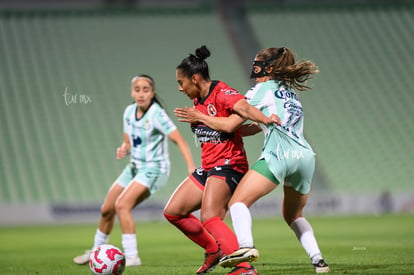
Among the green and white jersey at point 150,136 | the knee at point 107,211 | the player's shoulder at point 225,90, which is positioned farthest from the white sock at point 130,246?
the player's shoulder at point 225,90

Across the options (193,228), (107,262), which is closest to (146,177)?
(193,228)

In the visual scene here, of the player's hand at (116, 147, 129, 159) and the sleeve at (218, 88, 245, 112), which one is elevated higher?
the player's hand at (116, 147, 129, 159)

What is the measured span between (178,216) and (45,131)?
16.0 meters

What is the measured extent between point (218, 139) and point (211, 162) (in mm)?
222

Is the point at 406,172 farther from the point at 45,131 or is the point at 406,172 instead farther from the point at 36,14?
the point at 36,14

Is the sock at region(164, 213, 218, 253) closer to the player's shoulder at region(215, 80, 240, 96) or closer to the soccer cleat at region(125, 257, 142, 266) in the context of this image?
the player's shoulder at region(215, 80, 240, 96)

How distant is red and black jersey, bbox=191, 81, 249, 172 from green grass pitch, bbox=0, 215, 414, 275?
1118 millimetres

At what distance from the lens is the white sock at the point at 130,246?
837 cm

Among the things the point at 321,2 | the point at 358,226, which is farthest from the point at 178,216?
the point at 321,2

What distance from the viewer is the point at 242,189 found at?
617 cm

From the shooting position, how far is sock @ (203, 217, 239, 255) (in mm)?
6270

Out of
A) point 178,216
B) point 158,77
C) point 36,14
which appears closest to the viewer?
point 178,216

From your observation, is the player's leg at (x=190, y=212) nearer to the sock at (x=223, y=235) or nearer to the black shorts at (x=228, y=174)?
the black shorts at (x=228, y=174)

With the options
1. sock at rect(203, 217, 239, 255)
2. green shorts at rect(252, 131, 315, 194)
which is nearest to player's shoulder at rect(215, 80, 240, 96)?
green shorts at rect(252, 131, 315, 194)
